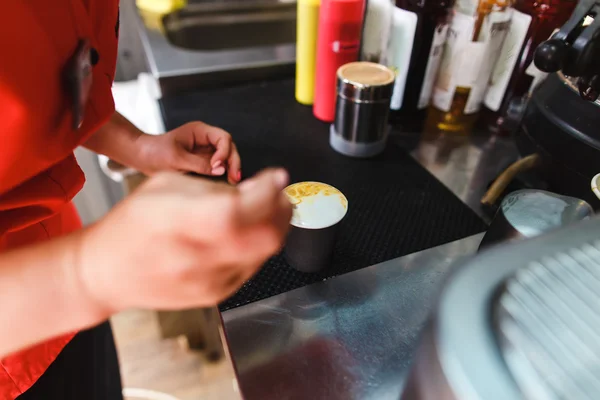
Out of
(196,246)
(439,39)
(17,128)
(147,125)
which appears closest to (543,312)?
Answer: (196,246)

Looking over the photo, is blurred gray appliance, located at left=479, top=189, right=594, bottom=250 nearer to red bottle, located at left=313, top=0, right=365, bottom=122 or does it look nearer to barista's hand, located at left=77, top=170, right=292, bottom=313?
barista's hand, located at left=77, top=170, right=292, bottom=313

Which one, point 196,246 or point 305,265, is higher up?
point 196,246

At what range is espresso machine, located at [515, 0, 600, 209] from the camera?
432mm

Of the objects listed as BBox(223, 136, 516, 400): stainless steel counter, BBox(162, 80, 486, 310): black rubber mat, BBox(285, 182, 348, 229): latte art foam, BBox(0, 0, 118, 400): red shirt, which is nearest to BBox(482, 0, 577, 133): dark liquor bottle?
BBox(162, 80, 486, 310): black rubber mat

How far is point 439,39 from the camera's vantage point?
0.71m

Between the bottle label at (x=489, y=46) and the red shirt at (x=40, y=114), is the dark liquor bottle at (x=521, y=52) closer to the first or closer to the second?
the bottle label at (x=489, y=46)

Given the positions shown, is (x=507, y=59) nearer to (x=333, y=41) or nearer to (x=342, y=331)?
(x=333, y=41)

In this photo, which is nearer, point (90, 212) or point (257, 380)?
point (257, 380)

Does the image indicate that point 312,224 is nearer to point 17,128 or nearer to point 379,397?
point 379,397

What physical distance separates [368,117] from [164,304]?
48 centimetres

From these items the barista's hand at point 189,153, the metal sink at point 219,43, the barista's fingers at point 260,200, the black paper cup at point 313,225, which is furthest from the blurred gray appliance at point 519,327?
the metal sink at point 219,43

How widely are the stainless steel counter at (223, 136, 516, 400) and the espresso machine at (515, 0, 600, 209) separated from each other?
15cm

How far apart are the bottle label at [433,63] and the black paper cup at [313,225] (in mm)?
356

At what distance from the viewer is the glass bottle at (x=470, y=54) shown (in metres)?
0.68
